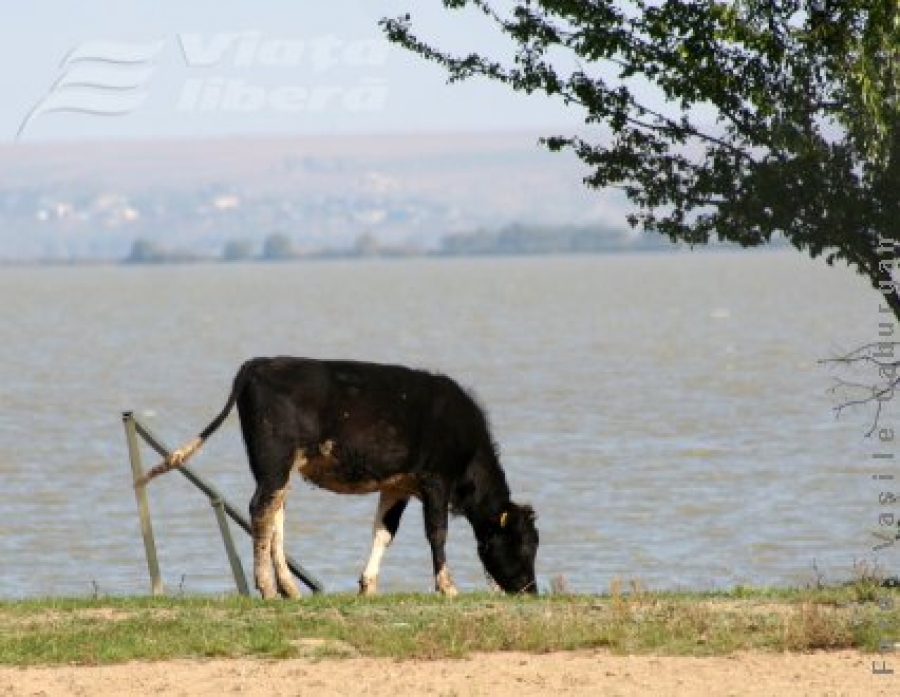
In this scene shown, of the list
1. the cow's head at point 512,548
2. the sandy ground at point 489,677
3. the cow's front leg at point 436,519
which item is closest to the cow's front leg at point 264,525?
the cow's front leg at point 436,519

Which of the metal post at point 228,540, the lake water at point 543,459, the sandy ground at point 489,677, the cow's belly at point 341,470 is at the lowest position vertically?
the lake water at point 543,459

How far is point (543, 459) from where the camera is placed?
49094 millimetres

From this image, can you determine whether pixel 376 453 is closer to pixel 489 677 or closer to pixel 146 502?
pixel 146 502

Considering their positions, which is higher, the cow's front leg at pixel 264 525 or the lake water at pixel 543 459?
the cow's front leg at pixel 264 525

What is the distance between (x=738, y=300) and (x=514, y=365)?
3626 inches

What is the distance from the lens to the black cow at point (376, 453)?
18.8 meters

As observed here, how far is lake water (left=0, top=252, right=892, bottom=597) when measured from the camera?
107 feet

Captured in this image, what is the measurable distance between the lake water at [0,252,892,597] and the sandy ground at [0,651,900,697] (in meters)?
7.74

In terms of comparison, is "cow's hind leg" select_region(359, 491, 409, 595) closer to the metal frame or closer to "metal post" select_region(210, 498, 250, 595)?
the metal frame

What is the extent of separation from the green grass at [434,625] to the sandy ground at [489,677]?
237 millimetres

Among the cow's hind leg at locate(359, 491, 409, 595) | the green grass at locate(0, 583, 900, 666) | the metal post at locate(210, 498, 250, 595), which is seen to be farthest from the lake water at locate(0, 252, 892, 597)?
the green grass at locate(0, 583, 900, 666)

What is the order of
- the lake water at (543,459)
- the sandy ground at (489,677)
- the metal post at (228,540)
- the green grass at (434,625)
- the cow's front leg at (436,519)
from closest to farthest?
the sandy ground at (489,677)
the green grass at (434,625)
the cow's front leg at (436,519)
the metal post at (228,540)
the lake water at (543,459)

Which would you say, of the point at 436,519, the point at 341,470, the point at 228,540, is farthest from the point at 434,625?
the point at 228,540

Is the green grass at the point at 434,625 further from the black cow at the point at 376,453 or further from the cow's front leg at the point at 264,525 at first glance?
the black cow at the point at 376,453
